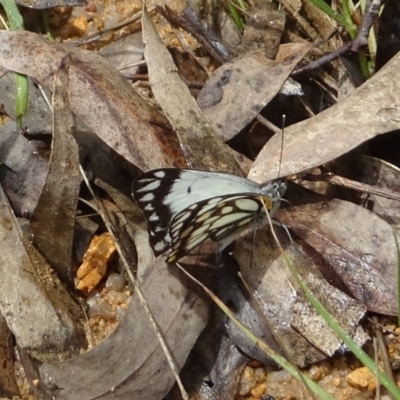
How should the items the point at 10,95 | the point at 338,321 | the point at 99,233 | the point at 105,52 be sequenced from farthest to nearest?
the point at 105,52 → the point at 10,95 → the point at 99,233 → the point at 338,321

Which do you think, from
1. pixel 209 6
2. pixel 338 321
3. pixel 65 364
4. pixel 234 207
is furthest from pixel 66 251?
pixel 209 6

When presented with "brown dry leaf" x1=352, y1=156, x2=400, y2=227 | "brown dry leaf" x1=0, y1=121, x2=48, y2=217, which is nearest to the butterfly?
"brown dry leaf" x1=352, y1=156, x2=400, y2=227

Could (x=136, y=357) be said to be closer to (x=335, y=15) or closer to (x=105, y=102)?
(x=105, y=102)

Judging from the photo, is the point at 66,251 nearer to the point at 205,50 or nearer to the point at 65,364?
the point at 65,364

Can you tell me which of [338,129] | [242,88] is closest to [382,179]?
[338,129]

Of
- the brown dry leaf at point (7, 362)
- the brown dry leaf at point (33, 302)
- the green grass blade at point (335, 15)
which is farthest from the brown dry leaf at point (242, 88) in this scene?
the brown dry leaf at point (7, 362)

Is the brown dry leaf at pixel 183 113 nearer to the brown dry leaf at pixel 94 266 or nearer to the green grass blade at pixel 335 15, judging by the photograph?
the brown dry leaf at pixel 94 266
